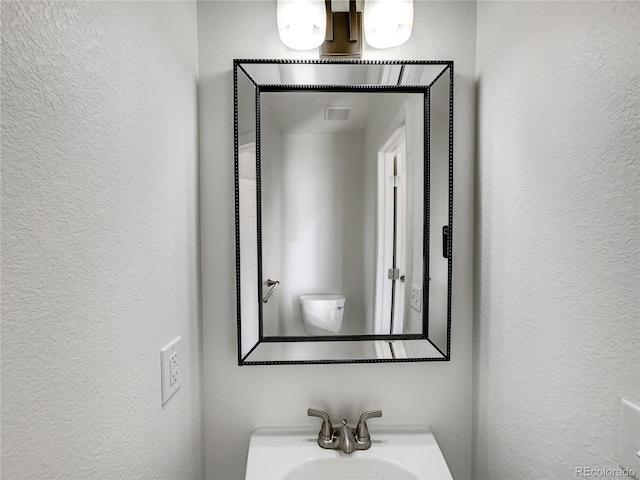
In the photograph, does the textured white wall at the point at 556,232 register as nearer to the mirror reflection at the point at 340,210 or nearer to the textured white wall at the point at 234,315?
the textured white wall at the point at 234,315

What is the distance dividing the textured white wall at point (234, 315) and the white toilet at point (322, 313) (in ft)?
0.41

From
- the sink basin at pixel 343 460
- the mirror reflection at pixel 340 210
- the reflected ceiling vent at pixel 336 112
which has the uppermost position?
the reflected ceiling vent at pixel 336 112

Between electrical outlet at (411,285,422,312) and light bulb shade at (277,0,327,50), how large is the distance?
2.46 ft

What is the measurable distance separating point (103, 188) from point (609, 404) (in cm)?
92

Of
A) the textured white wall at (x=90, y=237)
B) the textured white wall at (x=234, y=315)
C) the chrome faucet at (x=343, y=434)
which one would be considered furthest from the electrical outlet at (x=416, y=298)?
the textured white wall at (x=90, y=237)

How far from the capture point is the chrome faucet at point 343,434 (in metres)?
1.11

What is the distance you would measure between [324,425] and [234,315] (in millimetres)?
409

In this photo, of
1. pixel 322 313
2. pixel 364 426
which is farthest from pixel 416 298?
pixel 364 426

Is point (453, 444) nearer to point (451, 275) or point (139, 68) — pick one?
point (451, 275)

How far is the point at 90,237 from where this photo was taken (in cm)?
61

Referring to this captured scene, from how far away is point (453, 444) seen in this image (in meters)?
1.23

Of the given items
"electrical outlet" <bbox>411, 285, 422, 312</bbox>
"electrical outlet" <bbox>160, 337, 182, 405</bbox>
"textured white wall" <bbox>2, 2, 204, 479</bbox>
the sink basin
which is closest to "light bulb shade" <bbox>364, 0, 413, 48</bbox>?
"textured white wall" <bbox>2, 2, 204, 479</bbox>

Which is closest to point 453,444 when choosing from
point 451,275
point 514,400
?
point 514,400

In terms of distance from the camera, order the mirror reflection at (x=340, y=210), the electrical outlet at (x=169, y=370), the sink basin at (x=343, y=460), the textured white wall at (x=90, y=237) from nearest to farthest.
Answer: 1. the textured white wall at (x=90, y=237)
2. the electrical outlet at (x=169, y=370)
3. the sink basin at (x=343, y=460)
4. the mirror reflection at (x=340, y=210)
